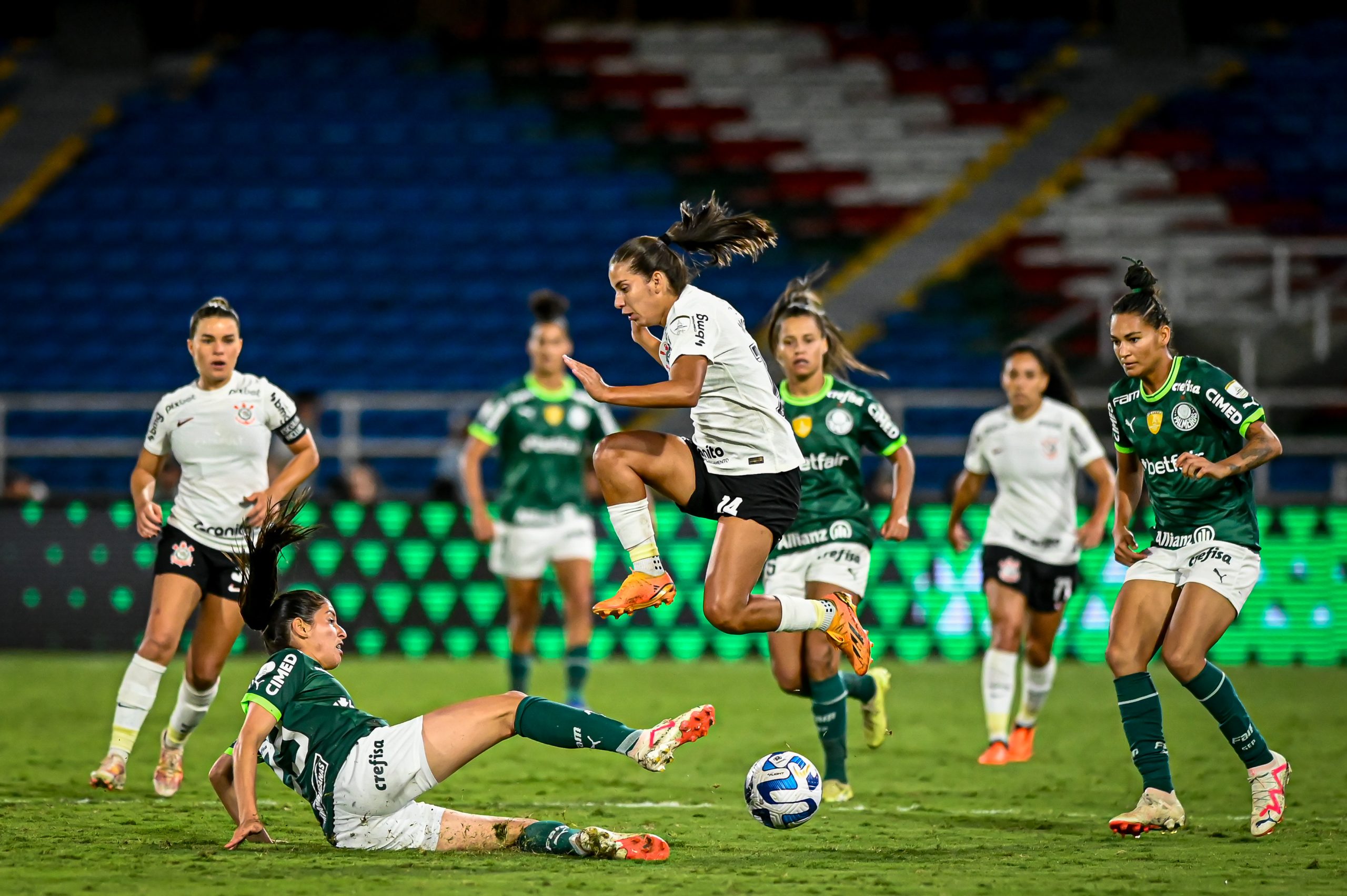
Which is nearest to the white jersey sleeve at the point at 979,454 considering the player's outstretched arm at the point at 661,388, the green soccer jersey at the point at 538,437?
the green soccer jersey at the point at 538,437

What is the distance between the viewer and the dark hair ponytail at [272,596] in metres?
5.65

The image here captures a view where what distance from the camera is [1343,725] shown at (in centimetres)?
953

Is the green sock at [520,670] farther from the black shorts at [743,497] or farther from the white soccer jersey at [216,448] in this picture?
the black shorts at [743,497]

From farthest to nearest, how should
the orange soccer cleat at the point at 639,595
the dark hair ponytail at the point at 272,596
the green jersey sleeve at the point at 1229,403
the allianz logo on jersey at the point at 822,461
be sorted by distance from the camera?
the allianz logo on jersey at the point at 822,461 → the green jersey sleeve at the point at 1229,403 → the orange soccer cleat at the point at 639,595 → the dark hair ponytail at the point at 272,596

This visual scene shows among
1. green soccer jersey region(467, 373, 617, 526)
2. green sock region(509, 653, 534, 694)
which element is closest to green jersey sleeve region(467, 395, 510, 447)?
green soccer jersey region(467, 373, 617, 526)

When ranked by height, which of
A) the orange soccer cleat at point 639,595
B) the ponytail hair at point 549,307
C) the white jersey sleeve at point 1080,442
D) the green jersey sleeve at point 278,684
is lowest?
the green jersey sleeve at point 278,684

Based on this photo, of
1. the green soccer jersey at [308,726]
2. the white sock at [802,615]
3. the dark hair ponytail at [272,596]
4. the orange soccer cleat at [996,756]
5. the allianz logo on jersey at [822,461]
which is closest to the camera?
the green soccer jersey at [308,726]

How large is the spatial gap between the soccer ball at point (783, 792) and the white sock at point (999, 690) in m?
2.72

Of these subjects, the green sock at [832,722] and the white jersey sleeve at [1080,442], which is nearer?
the green sock at [832,722]

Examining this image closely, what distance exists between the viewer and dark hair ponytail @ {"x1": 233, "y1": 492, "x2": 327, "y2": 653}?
5.65 m

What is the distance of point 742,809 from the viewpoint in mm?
6805

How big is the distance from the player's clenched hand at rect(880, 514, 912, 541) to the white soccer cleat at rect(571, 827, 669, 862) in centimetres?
220

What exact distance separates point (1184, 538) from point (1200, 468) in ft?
1.43

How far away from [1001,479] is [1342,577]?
5122mm
